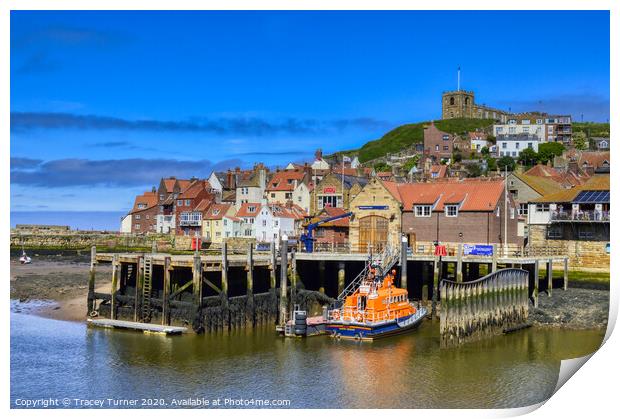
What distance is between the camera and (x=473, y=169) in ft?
310

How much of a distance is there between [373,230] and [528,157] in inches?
2205

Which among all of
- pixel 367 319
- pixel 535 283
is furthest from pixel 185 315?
pixel 535 283

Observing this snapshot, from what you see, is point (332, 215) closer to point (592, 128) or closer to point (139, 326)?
point (139, 326)

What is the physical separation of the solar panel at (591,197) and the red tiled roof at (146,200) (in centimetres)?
5473

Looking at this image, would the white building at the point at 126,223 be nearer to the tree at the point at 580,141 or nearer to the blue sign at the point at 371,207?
the blue sign at the point at 371,207

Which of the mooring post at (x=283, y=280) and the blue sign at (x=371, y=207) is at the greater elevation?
the blue sign at (x=371, y=207)

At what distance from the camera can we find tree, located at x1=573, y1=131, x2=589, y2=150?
106 meters

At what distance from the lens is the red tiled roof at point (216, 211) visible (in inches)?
3009

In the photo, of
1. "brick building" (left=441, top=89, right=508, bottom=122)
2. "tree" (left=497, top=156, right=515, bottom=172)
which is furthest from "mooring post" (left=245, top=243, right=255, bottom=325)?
"brick building" (left=441, top=89, right=508, bottom=122)

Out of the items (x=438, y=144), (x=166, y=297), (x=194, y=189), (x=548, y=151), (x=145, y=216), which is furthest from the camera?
(x=438, y=144)

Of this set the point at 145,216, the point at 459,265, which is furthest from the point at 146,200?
A: the point at 459,265

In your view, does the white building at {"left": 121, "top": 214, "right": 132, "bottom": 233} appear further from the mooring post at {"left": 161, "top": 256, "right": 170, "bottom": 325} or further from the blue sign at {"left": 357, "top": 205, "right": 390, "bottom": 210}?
the mooring post at {"left": 161, "top": 256, "right": 170, "bottom": 325}

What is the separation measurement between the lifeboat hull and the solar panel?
1683 cm

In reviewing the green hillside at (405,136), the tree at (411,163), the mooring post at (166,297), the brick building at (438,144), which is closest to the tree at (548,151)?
the brick building at (438,144)
